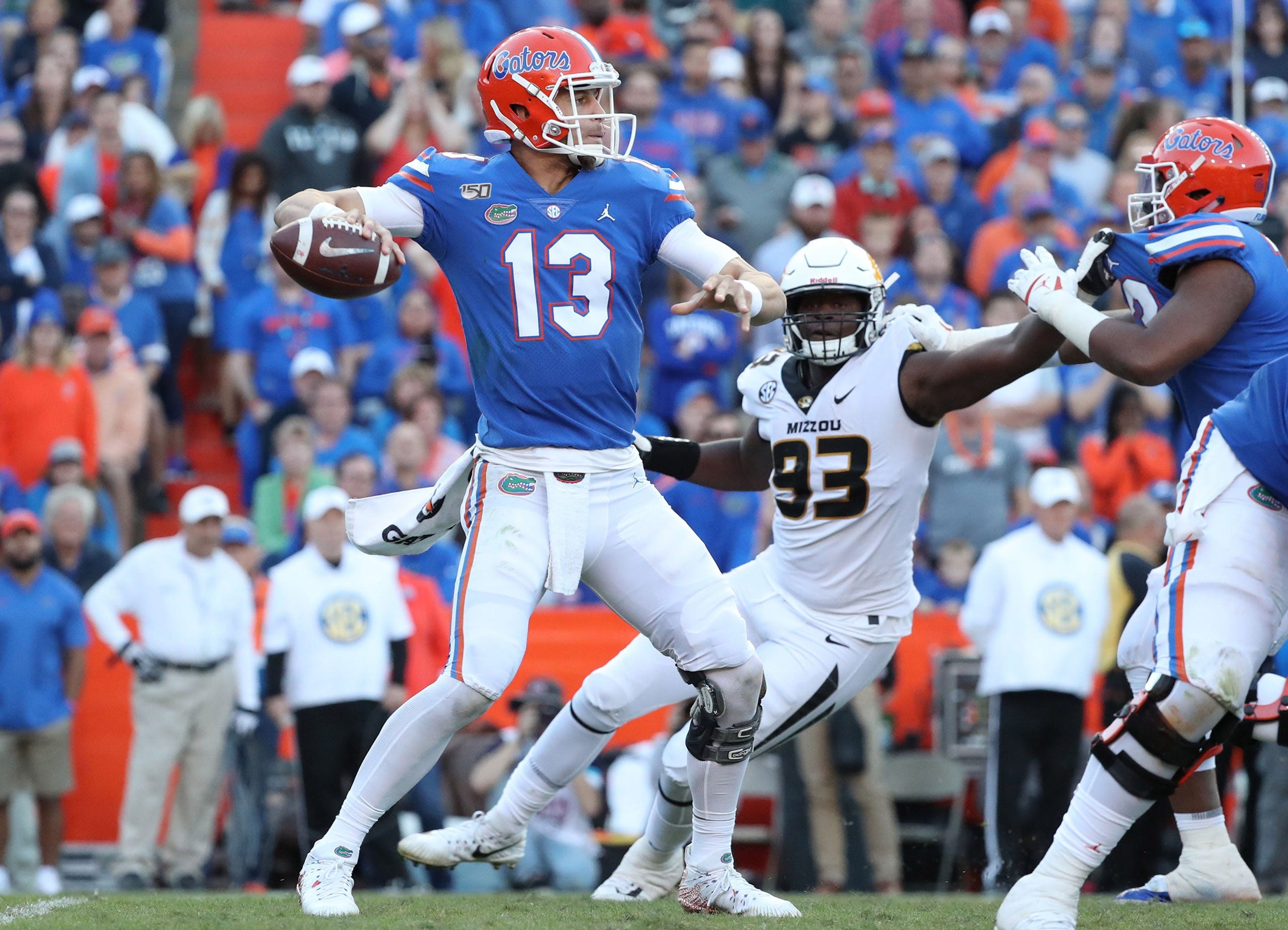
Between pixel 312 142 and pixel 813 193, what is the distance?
3266 millimetres

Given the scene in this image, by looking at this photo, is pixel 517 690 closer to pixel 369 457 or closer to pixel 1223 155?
pixel 369 457

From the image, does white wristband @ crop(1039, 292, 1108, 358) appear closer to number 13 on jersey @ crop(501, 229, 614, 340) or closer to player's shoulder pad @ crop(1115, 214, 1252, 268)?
player's shoulder pad @ crop(1115, 214, 1252, 268)

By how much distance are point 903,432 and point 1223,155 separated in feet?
4.13

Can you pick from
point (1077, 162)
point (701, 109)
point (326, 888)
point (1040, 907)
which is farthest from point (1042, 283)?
point (701, 109)

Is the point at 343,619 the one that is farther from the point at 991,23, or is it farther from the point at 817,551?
the point at 991,23

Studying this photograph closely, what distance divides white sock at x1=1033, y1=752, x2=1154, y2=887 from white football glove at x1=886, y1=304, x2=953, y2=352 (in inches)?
59.5

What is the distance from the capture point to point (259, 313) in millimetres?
10469

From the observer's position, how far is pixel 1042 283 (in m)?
4.94

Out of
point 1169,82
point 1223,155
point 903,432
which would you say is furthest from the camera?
point 1169,82

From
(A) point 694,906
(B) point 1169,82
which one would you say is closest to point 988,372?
(A) point 694,906

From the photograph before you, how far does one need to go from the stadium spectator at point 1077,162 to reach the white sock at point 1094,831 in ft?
26.5

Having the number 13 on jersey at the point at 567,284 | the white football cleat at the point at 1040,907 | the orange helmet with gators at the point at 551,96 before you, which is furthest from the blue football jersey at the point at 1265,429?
the orange helmet with gators at the point at 551,96

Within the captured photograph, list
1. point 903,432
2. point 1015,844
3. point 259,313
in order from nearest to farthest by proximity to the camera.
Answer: point 903,432
point 1015,844
point 259,313

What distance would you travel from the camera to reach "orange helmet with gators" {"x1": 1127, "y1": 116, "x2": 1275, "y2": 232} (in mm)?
4891
